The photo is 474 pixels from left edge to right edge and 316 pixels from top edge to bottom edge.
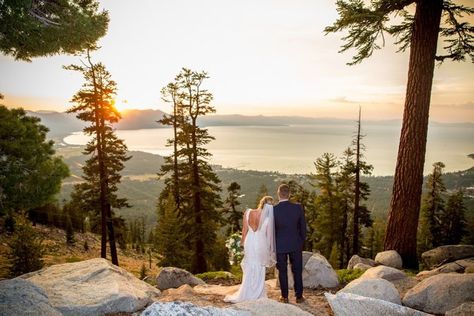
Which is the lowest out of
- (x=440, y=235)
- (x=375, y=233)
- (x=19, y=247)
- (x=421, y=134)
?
(x=375, y=233)

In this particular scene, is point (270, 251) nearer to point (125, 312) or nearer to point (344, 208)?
point (125, 312)

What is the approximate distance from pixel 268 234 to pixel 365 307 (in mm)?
2457

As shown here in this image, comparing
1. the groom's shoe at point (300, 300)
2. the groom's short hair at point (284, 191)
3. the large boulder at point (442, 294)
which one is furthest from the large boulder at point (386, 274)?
the groom's short hair at point (284, 191)

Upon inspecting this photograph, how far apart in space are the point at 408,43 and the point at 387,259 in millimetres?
6772

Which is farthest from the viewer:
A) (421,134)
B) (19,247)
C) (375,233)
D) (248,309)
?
(375,233)

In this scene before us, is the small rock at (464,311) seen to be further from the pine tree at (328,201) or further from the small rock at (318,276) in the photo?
the pine tree at (328,201)

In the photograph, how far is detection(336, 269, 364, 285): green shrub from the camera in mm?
8359

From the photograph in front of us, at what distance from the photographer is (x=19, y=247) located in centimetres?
1171

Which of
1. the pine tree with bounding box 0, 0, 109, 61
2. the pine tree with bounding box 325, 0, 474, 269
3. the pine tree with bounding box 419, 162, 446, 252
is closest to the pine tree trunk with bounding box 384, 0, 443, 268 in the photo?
the pine tree with bounding box 325, 0, 474, 269

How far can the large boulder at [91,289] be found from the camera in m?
5.30

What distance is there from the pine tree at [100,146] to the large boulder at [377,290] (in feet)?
54.5

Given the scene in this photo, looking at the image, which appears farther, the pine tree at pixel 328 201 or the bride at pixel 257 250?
the pine tree at pixel 328 201

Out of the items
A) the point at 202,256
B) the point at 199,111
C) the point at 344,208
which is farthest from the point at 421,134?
the point at 344,208

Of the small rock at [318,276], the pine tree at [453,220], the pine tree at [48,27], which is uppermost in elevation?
the pine tree at [48,27]
